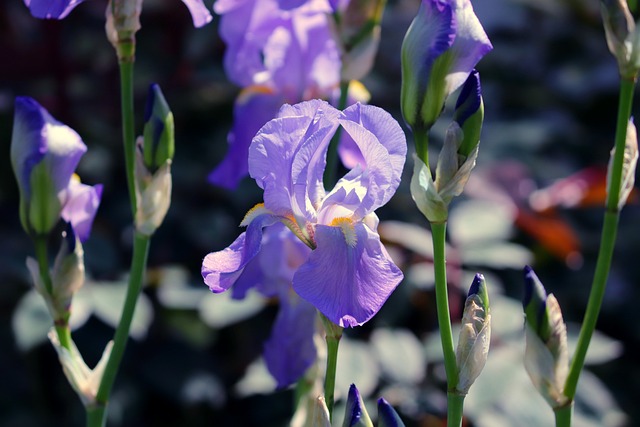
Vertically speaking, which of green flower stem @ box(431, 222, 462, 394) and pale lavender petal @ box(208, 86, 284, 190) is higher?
green flower stem @ box(431, 222, 462, 394)

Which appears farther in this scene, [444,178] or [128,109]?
[128,109]

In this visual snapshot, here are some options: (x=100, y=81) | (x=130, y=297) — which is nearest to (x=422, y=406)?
(x=130, y=297)

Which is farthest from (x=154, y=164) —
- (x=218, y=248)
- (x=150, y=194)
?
(x=218, y=248)

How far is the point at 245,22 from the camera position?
0.92 meters

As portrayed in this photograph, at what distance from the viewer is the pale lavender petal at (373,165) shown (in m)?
0.59

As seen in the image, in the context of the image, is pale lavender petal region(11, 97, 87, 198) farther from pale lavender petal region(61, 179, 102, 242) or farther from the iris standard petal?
the iris standard petal

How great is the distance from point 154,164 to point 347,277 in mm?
225

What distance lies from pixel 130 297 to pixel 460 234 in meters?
0.72

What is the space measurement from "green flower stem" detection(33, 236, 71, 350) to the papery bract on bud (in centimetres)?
32

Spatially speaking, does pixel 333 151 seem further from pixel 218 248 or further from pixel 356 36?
pixel 218 248

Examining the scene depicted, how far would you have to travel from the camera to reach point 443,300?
1.92 ft

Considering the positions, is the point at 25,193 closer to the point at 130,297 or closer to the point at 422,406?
the point at 130,297

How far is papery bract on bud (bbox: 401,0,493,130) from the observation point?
0.61m

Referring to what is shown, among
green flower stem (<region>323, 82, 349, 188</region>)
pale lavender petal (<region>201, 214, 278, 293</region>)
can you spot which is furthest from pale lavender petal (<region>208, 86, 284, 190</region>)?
pale lavender petal (<region>201, 214, 278, 293</region>)
